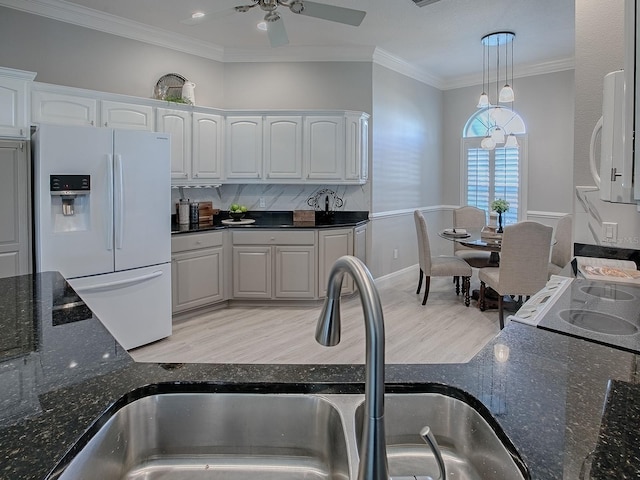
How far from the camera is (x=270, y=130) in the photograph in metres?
5.16

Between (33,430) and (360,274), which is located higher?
(360,274)

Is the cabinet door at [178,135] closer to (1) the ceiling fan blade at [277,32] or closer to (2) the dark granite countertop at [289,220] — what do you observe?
(2) the dark granite countertop at [289,220]

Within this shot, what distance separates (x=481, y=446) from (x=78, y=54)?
4.71 metres

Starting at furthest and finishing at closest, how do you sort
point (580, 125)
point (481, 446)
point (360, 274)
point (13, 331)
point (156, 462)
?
point (580, 125) → point (13, 331) → point (156, 462) → point (481, 446) → point (360, 274)

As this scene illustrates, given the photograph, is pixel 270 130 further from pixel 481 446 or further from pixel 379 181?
pixel 481 446

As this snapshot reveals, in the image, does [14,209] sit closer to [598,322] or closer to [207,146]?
[207,146]

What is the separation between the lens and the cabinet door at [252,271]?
4832 mm

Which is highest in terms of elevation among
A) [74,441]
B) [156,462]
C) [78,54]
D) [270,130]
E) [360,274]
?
[78,54]

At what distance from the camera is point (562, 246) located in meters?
4.73

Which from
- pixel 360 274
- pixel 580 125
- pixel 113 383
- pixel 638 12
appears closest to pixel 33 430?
pixel 113 383

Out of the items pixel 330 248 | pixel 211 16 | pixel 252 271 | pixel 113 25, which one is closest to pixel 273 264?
pixel 252 271

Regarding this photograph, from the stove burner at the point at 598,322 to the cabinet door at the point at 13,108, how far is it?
Result: 3646 mm

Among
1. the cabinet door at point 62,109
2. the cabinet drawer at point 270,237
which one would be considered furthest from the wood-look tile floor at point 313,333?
the cabinet door at point 62,109

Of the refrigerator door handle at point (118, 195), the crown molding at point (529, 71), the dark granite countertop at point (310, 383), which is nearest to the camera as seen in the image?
the dark granite countertop at point (310, 383)
